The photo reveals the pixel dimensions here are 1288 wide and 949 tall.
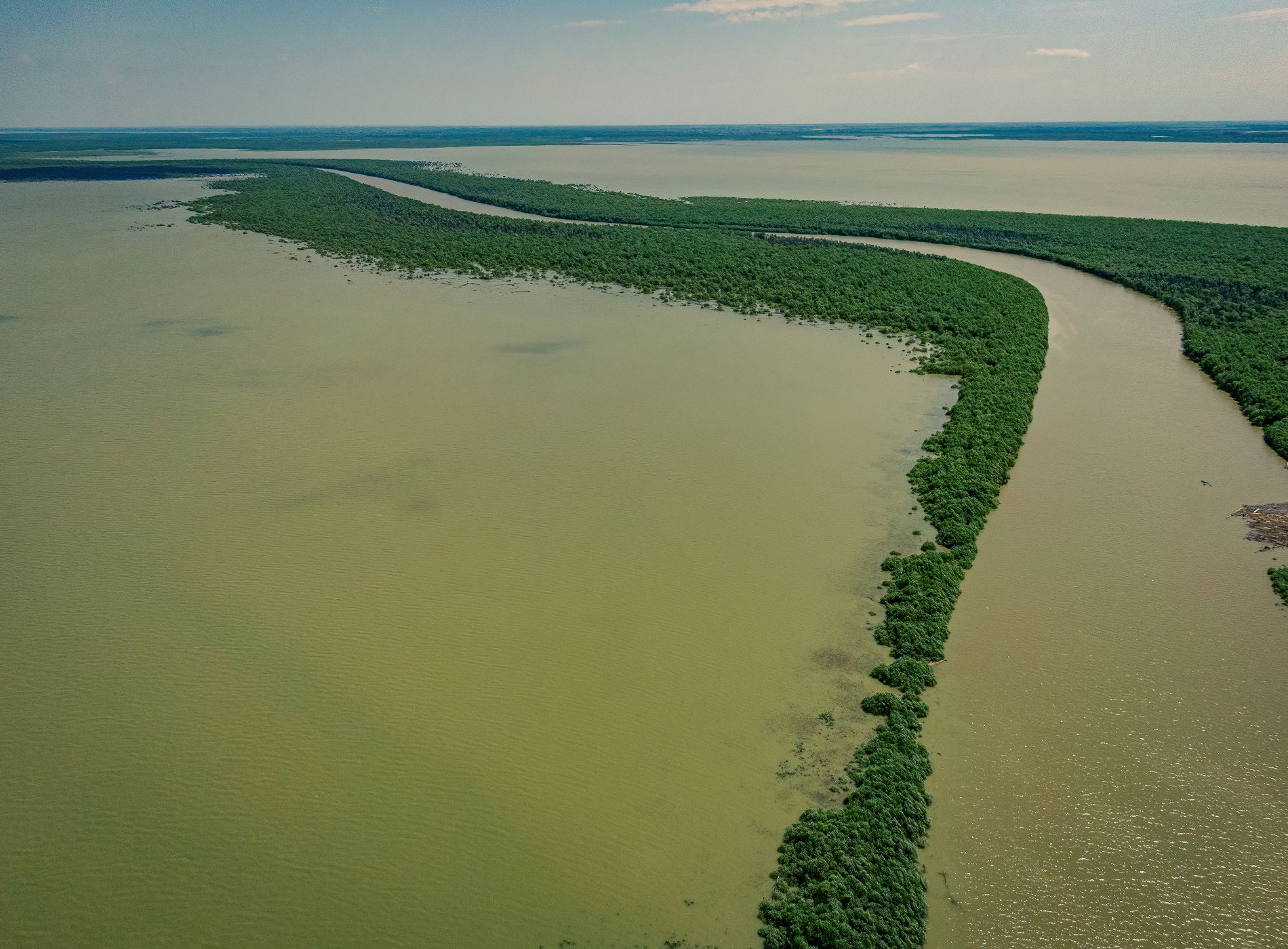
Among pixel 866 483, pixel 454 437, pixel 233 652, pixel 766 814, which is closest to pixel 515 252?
pixel 454 437

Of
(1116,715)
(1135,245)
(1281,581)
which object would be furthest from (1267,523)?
(1135,245)

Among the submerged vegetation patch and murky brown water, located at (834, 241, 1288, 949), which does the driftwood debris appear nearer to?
murky brown water, located at (834, 241, 1288, 949)

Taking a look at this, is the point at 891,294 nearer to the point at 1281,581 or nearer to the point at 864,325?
the point at 864,325

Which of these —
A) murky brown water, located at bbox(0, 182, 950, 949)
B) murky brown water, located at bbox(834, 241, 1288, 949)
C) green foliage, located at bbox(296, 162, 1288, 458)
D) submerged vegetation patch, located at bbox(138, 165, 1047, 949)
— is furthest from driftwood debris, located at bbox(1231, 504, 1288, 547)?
murky brown water, located at bbox(0, 182, 950, 949)

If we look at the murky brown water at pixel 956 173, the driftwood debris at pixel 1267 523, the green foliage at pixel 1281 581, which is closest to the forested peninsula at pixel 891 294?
the driftwood debris at pixel 1267 523

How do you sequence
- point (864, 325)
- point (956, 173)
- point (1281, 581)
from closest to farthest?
1. point (1281, 581)
2. point (864, 325)
3. point (956, 173)
